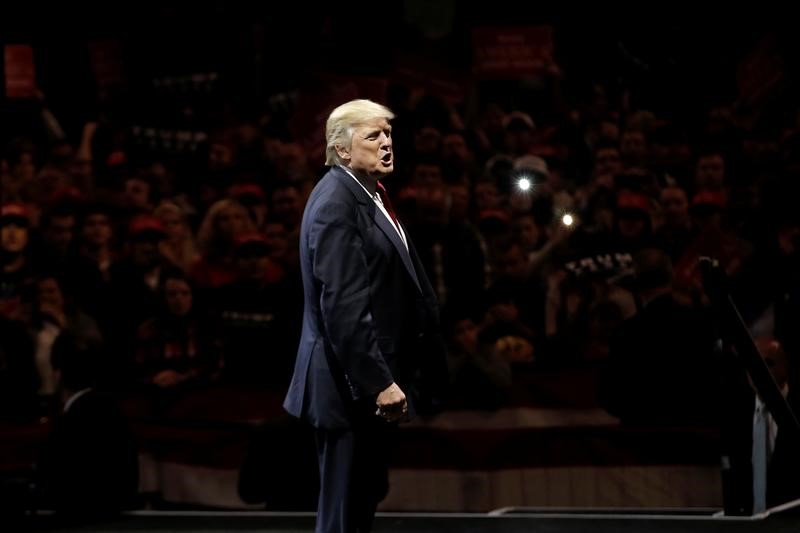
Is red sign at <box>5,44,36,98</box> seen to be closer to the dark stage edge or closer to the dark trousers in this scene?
the dark stage edge

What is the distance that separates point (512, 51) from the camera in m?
8.00

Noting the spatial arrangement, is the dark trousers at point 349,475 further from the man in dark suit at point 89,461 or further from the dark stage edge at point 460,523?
the man in dark suit at point 89,461

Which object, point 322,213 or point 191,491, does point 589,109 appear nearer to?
point 191,491

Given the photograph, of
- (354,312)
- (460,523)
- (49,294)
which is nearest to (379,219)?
(354,312)

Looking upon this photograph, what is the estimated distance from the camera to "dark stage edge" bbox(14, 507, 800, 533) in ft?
14.0

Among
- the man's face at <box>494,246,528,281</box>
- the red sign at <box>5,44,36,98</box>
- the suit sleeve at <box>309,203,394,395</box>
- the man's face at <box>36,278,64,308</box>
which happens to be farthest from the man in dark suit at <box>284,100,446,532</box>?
the red sign at <box>5,44,36,98</box>

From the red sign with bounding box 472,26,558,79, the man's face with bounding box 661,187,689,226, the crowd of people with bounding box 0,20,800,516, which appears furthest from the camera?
the red sign with bounding box 472,26,558,79

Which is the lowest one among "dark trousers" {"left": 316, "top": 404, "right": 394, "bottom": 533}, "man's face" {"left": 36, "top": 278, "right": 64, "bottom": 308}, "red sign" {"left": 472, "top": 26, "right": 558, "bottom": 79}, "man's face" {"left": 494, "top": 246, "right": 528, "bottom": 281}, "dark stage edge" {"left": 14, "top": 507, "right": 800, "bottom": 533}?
"dark stage edge" {"left": 14, "top": 507, "right": 800, "bottom": 533}

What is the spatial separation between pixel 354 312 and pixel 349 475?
402 millimetres

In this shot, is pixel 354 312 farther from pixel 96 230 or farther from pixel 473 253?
pixel 96 230

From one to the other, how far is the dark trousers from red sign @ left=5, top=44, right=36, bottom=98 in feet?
20.6

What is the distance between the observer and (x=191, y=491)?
5980mm

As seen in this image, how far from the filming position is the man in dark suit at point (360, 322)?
302 cm

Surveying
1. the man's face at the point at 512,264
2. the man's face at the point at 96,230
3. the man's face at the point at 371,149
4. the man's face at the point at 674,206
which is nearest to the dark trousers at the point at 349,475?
the man's face at the point at 371,149
